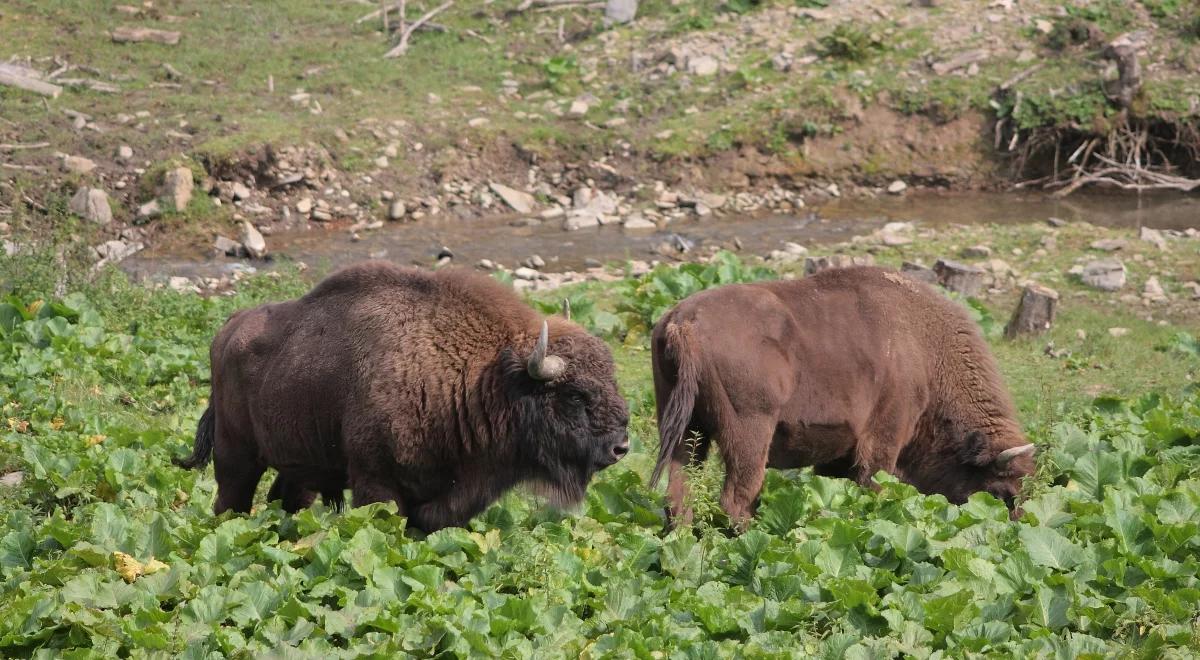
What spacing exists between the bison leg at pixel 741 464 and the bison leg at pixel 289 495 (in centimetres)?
268

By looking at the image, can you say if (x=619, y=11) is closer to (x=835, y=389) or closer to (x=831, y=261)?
(x=831, y=261)

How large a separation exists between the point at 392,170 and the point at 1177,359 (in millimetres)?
12835

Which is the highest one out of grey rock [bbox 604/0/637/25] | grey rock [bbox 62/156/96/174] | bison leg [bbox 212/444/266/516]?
grey rock [bbox 604/0/637/25]

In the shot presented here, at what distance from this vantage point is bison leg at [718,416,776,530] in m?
8.08

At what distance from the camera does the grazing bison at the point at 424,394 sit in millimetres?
7555

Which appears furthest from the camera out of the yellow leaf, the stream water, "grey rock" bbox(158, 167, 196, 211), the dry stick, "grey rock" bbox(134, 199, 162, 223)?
the dry stick

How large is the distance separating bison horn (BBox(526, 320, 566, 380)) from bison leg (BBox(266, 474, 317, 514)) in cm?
198

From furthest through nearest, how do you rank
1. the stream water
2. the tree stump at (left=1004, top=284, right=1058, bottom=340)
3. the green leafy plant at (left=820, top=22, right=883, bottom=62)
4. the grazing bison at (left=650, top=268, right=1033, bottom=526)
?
1. the green leafy plant at (left=820, top=22, right=883, bottom=62)
2. the stream water
3. the tree stump at (left=1004, top=284, right=1058, bottom=340)
4. the grazing bison at (left=650, top=268, right=1033, bottom=526)

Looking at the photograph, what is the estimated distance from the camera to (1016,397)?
11883 millimetres

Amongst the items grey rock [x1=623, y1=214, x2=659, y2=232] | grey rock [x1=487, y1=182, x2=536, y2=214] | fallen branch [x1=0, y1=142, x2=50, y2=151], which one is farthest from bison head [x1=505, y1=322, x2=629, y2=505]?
fallen branch [x1=0, y1=142, x2=50, y2=151]

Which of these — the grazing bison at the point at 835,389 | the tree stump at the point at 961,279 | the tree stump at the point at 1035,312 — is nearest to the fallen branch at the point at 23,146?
the tree stump at the point at 961,279

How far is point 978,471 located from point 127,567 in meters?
5.48

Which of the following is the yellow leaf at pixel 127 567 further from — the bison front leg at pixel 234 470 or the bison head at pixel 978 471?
the bison head at pixel 978 471

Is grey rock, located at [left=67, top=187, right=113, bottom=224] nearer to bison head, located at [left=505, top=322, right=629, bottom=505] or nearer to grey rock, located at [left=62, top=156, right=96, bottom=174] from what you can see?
grey rock, located at [left=62, top=156, right=96, bottom=174]
